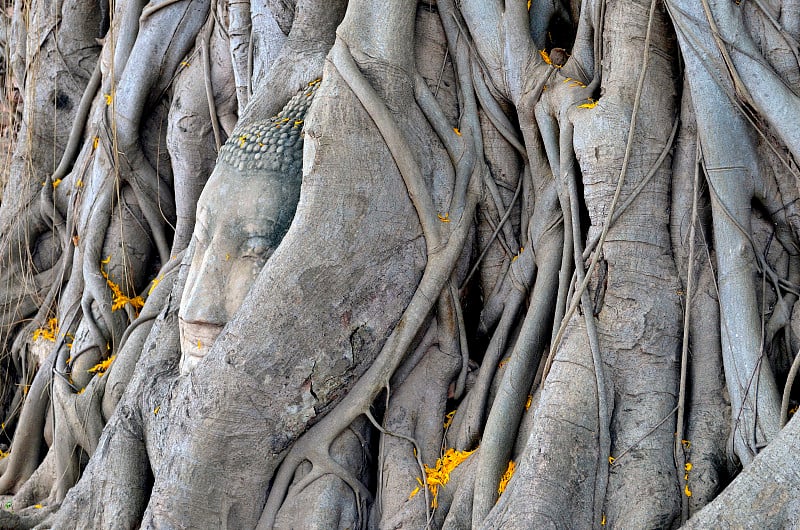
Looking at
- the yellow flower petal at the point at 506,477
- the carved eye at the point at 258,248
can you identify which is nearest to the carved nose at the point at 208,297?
the carved eye at the point at 258,248

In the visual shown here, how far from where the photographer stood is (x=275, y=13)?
11.8ft

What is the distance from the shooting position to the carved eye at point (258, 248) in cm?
301

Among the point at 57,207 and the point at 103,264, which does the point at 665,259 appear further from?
the point at 57,207

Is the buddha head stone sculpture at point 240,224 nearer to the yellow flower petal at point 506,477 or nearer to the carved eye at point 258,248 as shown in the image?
the carved eye at point 258,248

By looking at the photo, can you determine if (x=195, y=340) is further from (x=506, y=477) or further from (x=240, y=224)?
(x=506, y=477)

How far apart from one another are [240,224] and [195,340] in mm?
440

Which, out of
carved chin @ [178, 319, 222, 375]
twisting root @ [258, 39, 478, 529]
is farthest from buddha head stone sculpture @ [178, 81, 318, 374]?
twisting root @ [258, 39, 478, 529]

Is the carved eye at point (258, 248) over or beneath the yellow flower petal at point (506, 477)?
over

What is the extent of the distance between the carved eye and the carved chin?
275 millimetres

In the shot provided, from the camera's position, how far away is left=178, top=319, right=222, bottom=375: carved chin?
9.93ft

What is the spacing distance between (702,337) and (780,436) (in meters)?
0.45

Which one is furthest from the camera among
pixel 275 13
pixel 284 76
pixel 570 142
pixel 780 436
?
pixel 275 13

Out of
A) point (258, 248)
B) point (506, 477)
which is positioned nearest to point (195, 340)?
point (258, 248)

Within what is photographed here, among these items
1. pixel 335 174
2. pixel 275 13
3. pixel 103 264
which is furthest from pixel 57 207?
pixel 335 174
